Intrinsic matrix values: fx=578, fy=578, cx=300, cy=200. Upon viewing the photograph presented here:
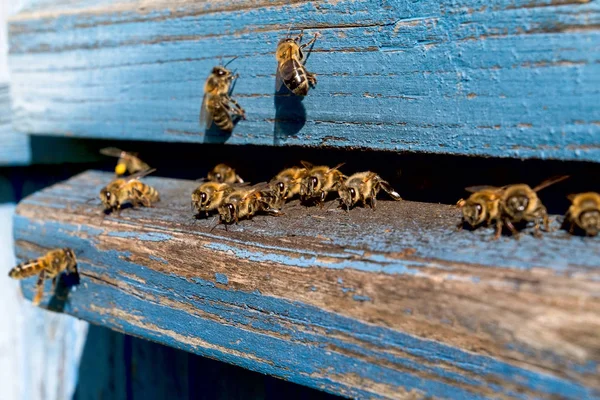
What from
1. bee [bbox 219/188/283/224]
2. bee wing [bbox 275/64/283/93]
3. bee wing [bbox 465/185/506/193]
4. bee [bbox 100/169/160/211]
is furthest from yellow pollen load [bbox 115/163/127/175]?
bee wing [bbox 465/185/506/193]

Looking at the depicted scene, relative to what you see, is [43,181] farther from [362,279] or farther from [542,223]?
[542,223]

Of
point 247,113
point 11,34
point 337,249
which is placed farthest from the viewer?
point 11,34

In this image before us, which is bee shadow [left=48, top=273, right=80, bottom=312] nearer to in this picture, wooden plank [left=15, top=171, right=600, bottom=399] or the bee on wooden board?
wooden plank [left=15, top=171, right=600, bottom=399]

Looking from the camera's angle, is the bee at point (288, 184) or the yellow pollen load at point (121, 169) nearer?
the bee at point (288, 184)

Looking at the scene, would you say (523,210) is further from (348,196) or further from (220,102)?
(220,102)

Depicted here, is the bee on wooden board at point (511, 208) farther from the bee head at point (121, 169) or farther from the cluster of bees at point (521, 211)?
the bee head at point (121, 169)

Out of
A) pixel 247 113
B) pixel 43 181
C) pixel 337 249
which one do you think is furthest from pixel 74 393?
pixel 337 249

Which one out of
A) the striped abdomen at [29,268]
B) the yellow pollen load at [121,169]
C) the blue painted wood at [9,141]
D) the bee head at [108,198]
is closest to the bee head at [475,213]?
the bee head at [108,198]
